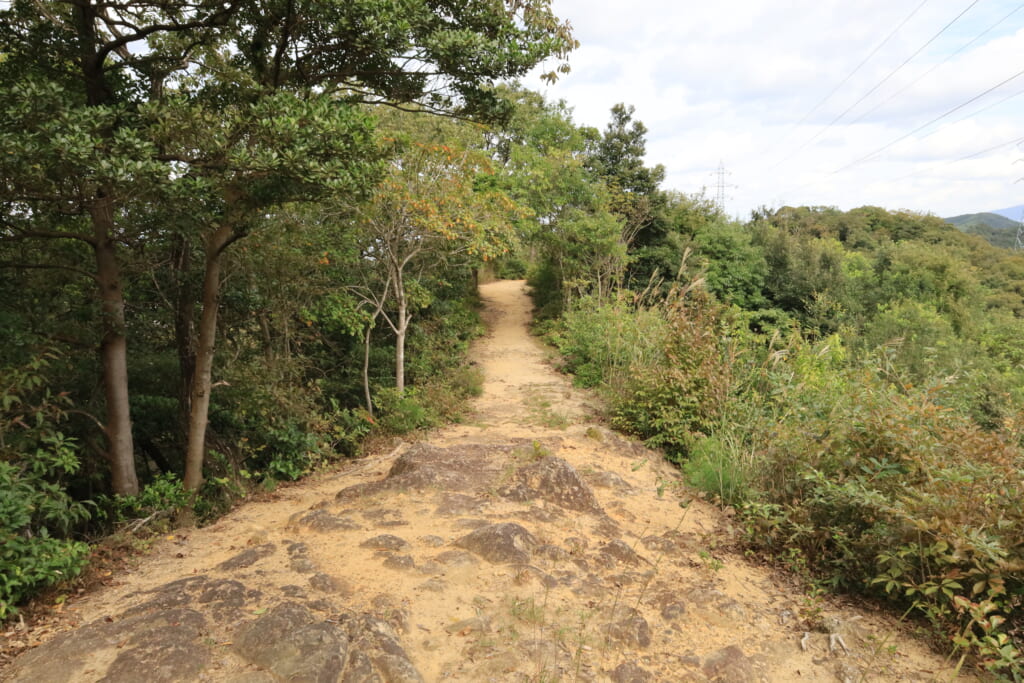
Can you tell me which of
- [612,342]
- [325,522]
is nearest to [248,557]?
[325,522]

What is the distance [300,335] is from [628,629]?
5.96 meters

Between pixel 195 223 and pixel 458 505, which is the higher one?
pixel 195 223

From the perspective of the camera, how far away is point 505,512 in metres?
4.42

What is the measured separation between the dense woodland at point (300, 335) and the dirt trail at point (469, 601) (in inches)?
18.0

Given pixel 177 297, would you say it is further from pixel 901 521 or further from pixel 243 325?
pixel 901 521

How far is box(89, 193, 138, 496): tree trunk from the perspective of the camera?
4.66 meters

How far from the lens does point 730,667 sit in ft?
9.34

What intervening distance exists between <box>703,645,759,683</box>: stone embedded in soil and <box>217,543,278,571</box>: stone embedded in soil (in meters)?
2.85

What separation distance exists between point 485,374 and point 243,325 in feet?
17.2

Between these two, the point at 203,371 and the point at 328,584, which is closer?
the point at 328,584

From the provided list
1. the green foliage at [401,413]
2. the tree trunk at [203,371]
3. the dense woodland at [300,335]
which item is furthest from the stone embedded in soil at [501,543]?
the green foliage at [401,413]

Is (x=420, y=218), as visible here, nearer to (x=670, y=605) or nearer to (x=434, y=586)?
(x=434, y=586)

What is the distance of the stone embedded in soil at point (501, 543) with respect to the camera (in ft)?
12.1

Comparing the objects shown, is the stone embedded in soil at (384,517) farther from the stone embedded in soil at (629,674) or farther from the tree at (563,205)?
the tree at (563,205)
